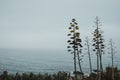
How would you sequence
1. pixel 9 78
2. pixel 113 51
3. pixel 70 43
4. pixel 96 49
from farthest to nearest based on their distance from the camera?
pixel 9 78, pixel 113 51, pixel 96 49, pixel 70 43

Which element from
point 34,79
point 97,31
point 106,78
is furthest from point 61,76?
point 97,31

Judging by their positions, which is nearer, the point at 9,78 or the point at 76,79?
the point at 76,79

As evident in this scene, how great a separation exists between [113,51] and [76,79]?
963cm

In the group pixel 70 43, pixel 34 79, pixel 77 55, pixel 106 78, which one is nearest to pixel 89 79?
pixel 106 78

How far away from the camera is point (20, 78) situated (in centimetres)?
6888

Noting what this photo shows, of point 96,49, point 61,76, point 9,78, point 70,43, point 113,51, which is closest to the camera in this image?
point 70,43

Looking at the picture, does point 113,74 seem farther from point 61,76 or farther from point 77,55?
point 61,76

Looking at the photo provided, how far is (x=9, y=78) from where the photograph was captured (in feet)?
220

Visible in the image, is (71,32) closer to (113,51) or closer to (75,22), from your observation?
(75,22)

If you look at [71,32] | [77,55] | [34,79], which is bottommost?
[34,79]

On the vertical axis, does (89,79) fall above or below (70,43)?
below

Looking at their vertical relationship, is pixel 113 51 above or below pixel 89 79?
above

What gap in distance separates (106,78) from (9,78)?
3933 cm

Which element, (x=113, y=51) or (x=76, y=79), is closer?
(x=76, y=79)
